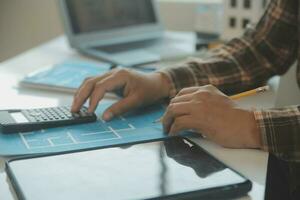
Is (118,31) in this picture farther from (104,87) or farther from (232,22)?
(104,87)

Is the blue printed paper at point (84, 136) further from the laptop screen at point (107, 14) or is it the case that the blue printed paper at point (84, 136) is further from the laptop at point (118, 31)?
the laptop screen at point (107, 14)

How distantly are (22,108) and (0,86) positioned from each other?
7.1 inches

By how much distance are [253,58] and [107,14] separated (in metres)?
0.55

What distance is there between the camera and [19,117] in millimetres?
878

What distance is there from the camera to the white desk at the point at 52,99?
71 cm

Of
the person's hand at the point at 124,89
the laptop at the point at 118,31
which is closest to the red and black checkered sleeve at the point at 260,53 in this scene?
the person's hand at the point at 124,89

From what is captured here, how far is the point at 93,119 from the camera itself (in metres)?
0.91

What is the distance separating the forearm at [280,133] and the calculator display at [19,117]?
39cm

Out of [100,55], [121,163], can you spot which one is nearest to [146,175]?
[121,163]

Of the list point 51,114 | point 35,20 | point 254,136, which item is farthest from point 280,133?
point 35,20

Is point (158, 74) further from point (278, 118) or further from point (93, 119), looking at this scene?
point (278, 118)

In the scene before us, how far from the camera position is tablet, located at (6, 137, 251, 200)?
61 cm

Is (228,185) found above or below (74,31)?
below

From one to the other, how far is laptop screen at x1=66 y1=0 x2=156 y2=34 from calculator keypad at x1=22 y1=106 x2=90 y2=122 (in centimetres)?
59
